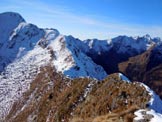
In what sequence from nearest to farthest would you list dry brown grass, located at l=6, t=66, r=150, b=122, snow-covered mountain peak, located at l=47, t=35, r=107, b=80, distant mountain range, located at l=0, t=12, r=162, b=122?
dry brown grass, located at l=6, t=66, r=150, b=122 → distant mountain range, located at l=0, t=12, r=162, b=122 → snow-covered mountain peak, located at l=47, t=35, r=107, b=80

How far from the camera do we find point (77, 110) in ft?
283

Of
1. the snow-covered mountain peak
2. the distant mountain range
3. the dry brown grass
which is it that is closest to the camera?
the dry brown grass

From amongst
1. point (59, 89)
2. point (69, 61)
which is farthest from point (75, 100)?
point (69, 61)

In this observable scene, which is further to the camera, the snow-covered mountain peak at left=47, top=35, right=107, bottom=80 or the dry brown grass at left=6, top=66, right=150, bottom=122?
the snow-covered mountain peak at left=47, top=35, right=107, bottom=80

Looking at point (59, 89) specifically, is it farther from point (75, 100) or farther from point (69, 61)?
point (69, 61)

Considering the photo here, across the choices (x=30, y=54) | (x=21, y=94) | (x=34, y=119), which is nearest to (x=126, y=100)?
(x=34, y=119)

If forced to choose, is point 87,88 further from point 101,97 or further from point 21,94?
point 21,94

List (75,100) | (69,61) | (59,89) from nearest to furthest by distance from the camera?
1. (75,100)
2. (59,89)
3. (69,61)

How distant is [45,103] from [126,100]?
46505 millimetres

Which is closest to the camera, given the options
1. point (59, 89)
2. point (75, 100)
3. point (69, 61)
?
point (75, 100)

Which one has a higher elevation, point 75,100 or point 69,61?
point 69,61

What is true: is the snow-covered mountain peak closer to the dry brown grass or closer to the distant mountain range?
the distant mountain range

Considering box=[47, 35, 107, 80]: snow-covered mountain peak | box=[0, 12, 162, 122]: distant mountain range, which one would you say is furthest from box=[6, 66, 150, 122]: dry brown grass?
box=[47, 35, 107, 80]: snow-covered mountain peak


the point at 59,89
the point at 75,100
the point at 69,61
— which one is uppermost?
the point at 69,61
